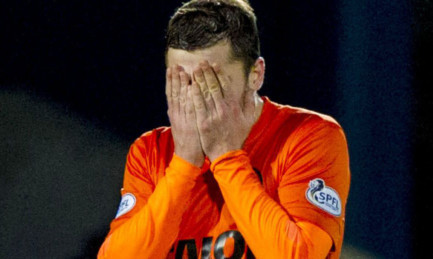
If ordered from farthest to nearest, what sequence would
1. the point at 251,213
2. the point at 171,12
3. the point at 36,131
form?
the point at 171,12, the point at 36,131, the point at 251,213

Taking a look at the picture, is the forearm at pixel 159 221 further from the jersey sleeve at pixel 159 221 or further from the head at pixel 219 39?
the head at pixel 219 39

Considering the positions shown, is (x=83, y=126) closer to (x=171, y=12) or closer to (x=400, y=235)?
(x=171, y=12)

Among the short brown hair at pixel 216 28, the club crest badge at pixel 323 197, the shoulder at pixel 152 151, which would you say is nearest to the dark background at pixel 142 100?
the shoulder at pixel 152 151

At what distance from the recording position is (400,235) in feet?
8.21

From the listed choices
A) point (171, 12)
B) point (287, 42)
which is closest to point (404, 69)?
point (287, 42)

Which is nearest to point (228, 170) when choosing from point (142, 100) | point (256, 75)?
point (256, 75)

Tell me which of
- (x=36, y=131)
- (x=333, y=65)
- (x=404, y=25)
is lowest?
(x=36, y=131)

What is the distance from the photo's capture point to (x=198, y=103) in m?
1.50

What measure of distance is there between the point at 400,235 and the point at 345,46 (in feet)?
2.53

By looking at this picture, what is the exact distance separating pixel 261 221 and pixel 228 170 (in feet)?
0.48

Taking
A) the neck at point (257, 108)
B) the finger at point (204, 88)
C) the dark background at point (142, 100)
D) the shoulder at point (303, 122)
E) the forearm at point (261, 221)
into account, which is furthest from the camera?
the dark background at point (142, 100)

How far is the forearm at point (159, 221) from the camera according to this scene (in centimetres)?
151

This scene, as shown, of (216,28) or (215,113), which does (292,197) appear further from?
(216,28)

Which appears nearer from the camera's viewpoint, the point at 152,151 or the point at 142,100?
the point at 152,151
